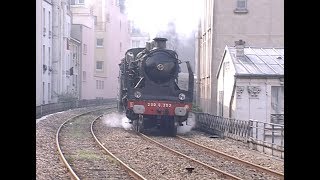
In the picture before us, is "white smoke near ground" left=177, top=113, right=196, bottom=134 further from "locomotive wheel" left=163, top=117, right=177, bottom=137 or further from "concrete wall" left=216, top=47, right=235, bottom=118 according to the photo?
"concrete wall" left=216, top=47, right=235, bottom=118

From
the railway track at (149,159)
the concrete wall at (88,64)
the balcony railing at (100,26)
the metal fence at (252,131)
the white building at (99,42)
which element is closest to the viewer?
the railway track at (149,159)

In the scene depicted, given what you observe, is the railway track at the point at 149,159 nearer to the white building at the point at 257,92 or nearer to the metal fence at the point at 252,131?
the metal fence at the point at 252,131

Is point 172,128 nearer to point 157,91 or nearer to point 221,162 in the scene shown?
point 157,91

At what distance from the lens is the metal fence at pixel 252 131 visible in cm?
1645

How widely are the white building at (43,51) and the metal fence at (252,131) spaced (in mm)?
14105

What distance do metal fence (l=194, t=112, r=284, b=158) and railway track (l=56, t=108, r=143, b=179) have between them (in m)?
4.90

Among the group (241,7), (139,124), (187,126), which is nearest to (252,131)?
(139,124)

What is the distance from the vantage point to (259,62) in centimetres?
2427

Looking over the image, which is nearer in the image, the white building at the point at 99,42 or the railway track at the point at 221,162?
the railway track at the point at 221,162

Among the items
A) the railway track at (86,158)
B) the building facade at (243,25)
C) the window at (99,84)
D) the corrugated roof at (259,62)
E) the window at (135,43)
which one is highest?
the window at (135,43)

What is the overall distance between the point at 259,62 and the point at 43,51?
19220mm

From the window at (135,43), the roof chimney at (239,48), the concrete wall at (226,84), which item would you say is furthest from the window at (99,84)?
the roof chimney at (239,48)
